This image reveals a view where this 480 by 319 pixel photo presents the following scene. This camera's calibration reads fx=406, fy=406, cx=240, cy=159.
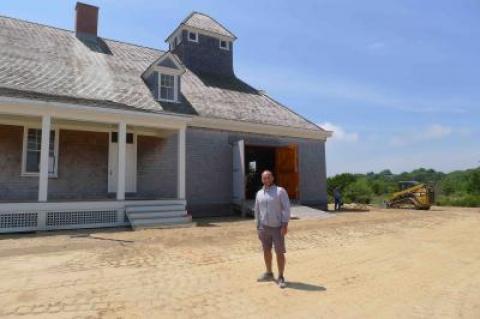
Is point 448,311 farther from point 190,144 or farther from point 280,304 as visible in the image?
point 190,144

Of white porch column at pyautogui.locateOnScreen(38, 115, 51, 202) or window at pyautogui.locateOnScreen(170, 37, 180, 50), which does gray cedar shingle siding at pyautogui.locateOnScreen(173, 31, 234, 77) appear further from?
white porch column at pyautogui.locateOnScreen(38, 115, 51, 202)

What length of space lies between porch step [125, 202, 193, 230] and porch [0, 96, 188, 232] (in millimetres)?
34

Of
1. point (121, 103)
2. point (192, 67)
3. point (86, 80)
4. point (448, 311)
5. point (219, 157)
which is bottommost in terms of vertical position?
point (448, 311)

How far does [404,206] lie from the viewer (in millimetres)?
25422

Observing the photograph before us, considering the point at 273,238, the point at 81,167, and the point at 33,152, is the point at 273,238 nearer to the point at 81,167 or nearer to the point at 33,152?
the point at 81,167

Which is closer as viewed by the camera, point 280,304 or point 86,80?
point 280,304

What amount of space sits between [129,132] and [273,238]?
11725mm

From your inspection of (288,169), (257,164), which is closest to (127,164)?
(288,169)

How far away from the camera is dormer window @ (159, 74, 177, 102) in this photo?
17.8 m

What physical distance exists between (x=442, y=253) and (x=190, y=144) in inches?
433

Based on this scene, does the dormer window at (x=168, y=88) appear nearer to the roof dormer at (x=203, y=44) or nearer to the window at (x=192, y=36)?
the roof dormer at (x=203, y=44)

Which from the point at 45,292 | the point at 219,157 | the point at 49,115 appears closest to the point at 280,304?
the point at 45,292

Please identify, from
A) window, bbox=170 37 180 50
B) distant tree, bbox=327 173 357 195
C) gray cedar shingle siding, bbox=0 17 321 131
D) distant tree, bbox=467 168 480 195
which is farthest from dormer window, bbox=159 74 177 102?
distant tree, bbox=467 168 480 195

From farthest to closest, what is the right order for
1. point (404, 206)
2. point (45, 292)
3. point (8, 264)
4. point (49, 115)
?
point (404, 206)
point (49, 115)
point (8, 264)
point (45, 292)
